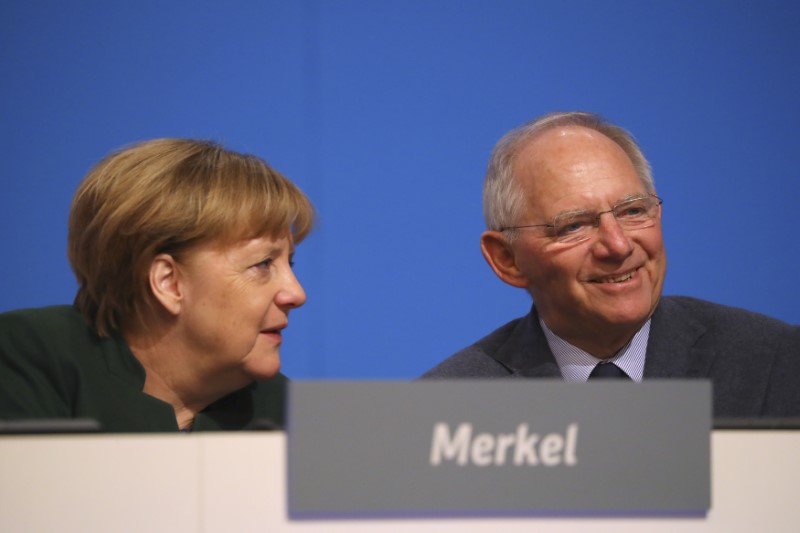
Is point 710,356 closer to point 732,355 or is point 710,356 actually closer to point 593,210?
point 732,355

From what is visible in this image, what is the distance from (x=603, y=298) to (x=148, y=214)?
0.80m

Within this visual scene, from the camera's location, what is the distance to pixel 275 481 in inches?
29.1

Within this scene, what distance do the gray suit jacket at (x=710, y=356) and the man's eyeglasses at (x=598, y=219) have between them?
17 cm

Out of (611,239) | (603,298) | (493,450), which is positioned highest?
(611,239)

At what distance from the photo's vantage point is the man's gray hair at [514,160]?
1.73m

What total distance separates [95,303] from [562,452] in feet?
3.53

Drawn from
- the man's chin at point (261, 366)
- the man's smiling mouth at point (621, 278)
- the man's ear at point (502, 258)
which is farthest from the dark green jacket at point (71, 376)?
the man's smiling mouth at point (621, 278)

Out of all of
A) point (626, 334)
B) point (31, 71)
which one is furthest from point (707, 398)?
point (31, 71)

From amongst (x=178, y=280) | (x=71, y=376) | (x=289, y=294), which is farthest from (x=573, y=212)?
(x=71, y=376)

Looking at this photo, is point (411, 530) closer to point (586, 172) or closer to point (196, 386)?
point (196, 386)

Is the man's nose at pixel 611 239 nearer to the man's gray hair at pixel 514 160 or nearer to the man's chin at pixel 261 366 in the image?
the man's gray hair at pixel 514 160

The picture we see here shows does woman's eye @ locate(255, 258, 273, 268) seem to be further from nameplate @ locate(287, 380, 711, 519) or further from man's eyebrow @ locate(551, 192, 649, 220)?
nameplate @ locate(287, 380, 711, 519)

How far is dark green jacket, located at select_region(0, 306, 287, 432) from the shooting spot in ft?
4.54

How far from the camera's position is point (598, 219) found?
1621 mm
